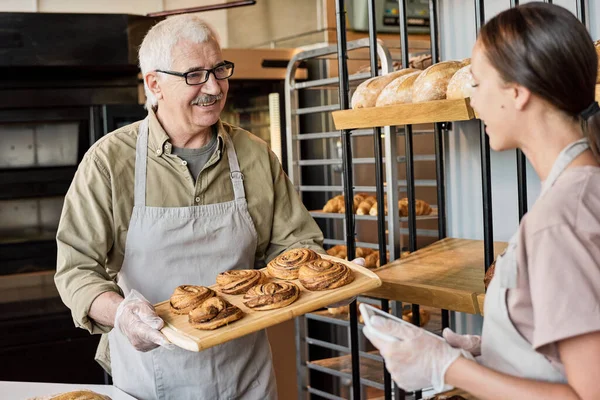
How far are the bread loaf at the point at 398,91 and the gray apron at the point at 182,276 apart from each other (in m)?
0.57

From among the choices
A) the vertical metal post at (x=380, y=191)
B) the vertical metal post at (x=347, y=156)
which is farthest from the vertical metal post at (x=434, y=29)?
the vertical metal post at (x=347, y=156)

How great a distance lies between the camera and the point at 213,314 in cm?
173

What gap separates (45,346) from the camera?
3557 mm

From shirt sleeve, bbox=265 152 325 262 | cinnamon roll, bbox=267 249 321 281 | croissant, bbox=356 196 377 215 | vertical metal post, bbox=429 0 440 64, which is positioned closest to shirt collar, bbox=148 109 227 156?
shirt sleeve, bbox=265 152 325 262

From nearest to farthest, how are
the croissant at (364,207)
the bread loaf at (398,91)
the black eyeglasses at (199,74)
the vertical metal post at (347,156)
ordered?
the black eyeglasses at (199,74) < the bread loaf at (398,91) < the vertical metal post at (347,156) < the croissant at (364,207)

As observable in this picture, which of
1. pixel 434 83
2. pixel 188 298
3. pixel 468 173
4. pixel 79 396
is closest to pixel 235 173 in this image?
pixel 188 298

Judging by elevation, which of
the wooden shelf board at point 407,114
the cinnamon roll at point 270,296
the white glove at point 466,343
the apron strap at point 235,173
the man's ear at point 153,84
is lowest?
the white glove at point 466,343

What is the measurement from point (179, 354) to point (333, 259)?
53 centimetres

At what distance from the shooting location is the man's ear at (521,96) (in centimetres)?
117

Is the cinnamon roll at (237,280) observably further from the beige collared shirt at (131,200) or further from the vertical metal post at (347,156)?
the vertical metal post at (347,156)

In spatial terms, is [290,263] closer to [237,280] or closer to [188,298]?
[237,280]

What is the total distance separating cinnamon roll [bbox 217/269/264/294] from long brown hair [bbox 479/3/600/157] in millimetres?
996

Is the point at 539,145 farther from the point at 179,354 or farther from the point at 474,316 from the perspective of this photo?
the point at 474,316

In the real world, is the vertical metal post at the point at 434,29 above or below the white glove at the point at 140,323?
above
